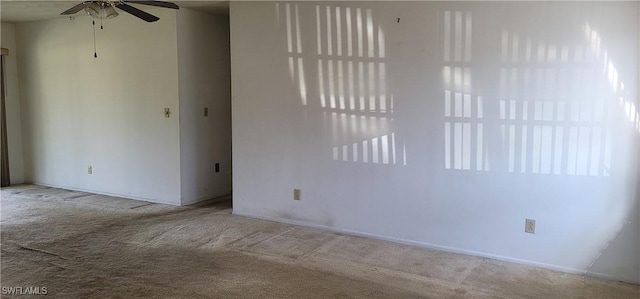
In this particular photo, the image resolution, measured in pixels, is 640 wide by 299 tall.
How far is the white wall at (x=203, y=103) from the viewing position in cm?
538

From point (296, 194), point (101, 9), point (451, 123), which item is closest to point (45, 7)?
point (101, 9)

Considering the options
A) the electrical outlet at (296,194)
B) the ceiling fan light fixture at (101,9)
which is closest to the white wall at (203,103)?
the electrical outlet at (296,194)

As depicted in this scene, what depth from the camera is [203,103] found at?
5.65 metres

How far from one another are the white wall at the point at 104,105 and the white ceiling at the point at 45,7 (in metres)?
0.25

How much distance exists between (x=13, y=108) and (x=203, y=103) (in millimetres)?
3262

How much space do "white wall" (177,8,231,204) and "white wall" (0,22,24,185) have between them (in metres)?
3.18

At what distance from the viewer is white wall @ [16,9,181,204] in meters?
5.45

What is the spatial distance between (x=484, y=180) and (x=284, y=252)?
1701 mm

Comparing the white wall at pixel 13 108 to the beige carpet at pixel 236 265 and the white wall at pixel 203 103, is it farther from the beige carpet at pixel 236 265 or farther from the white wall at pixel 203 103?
the white wall at pixel 203 103

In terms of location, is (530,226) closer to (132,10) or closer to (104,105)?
(132,10)

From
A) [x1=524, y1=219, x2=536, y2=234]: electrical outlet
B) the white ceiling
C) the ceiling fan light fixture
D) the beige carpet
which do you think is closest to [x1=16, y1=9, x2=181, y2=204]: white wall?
the white ceiling

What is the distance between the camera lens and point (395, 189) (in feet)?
13.3

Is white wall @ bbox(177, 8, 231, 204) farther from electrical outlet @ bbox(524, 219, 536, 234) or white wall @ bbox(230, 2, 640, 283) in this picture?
electrical outlet @ bbox(524, 219, 536, 234)

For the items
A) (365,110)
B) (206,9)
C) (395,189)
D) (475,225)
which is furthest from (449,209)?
(206,9)
